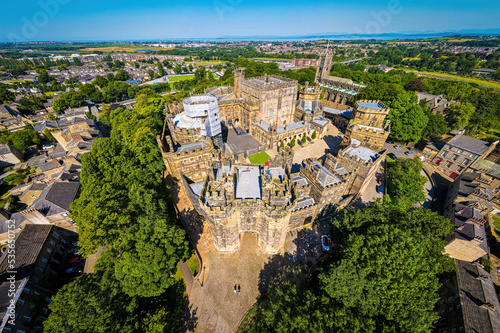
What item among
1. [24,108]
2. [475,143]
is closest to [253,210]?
[475,143]

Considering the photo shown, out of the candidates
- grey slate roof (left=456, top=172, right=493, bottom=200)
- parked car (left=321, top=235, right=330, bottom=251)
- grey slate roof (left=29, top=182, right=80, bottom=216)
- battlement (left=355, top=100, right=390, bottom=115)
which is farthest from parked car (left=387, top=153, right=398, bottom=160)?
grey slate roof (left=29, top=182, right=80, bottom=216)

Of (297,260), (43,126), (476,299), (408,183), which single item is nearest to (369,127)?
(408,183)

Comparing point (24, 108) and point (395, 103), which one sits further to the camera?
point (24, 108)

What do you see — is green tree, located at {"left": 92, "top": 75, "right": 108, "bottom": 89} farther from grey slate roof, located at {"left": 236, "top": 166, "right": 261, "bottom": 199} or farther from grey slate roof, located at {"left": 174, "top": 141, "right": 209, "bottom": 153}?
grey slate roof, located at {"left": 236, "top": 166, "right": 261, "bottom": 199}

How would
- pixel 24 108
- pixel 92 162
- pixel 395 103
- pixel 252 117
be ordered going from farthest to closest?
1. pixel 24 108
2. pixel 252 117
3. pixel 395 103
4. pixel 92 162

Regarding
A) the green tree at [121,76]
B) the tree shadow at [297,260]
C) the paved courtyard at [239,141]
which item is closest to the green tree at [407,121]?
the paved courtyard at [239,141]

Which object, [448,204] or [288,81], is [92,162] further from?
[448,204]
